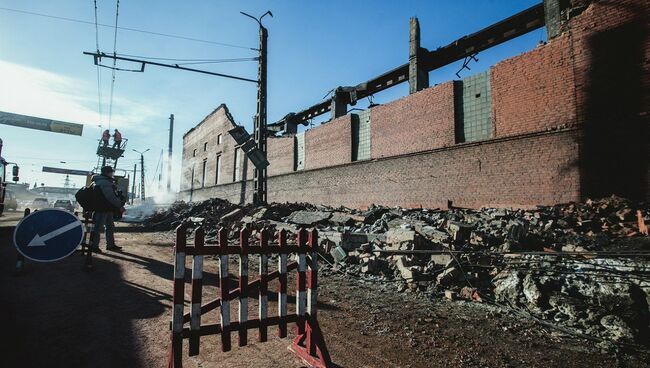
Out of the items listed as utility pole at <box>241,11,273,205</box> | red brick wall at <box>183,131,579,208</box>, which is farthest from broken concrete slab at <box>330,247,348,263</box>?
utility pole at <box>241,11,273,205</box>

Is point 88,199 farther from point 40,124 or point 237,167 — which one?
point 40,124

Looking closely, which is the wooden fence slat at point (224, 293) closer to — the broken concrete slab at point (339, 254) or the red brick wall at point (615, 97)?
the broken concrete slab at point (339, 254)

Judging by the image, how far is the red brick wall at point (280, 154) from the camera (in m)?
20.6

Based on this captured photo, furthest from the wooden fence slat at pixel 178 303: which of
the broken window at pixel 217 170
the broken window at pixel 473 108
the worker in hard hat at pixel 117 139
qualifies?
the worker in hard hat at pixel 117 139

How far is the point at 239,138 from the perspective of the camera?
13.5 metres

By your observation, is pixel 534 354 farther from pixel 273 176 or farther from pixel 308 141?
pixel 273 176

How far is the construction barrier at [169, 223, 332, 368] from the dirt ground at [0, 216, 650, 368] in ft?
0.93

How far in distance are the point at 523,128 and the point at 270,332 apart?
9518 millimetres

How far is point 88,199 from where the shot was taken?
698 cm

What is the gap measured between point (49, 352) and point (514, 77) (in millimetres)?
12177

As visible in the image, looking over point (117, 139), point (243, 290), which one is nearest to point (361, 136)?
A: point (243, 290)

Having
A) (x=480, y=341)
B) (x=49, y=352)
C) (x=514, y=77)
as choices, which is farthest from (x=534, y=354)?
(x=514, y=77)

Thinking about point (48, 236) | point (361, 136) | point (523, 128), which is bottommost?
point (48, 236)

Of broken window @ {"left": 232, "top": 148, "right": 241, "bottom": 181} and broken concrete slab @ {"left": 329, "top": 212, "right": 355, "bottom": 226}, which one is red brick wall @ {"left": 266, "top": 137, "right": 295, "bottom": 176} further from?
broken concrete slab @ {"left": 329, "top": 212, "right": 355, "bottom": 226}
